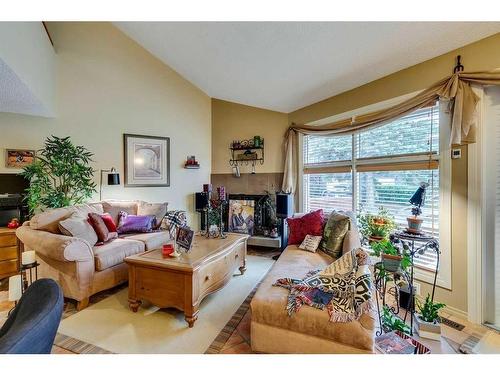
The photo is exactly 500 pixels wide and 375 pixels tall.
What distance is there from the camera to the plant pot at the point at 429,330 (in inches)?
75.0

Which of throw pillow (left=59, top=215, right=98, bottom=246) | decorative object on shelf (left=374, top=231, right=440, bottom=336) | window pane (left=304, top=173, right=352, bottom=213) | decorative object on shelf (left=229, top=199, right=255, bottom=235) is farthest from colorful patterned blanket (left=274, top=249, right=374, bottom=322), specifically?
decorative object on shelf (left=229, top=199, right=255, bottom=235)

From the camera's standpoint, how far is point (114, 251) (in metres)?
2.74

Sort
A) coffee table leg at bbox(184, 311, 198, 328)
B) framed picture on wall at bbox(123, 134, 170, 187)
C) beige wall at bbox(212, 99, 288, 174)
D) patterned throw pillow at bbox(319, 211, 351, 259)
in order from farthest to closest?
beige wall at bbox(212, 99, 288, 174) < framed picture on wall at bbox(123, 134, 170, 187) < patterned throw pillow at bbox(319, 211, 351, 259) < coffee table leg at bbox(184, 311, 198, 328)

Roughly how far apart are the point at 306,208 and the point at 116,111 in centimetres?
374

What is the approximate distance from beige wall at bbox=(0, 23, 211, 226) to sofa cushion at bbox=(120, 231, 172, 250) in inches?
42.0

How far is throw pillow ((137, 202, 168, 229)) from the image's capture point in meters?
3.88

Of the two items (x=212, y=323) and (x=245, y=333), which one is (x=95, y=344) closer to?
(x=212, y=323)

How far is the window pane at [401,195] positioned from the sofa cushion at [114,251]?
3.14 metres

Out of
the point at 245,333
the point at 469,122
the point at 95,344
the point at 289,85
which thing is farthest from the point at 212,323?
the point at 289,85

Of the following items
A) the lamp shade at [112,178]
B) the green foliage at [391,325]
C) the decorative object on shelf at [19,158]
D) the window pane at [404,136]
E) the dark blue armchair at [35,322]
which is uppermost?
the window pane at [404,136]

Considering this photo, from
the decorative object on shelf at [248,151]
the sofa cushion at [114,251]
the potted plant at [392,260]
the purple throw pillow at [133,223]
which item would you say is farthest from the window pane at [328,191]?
the sofa cushion at [114,251]

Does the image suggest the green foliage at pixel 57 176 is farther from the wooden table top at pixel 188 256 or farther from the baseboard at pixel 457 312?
the baseboard at pixel 457 312

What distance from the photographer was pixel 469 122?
214cm

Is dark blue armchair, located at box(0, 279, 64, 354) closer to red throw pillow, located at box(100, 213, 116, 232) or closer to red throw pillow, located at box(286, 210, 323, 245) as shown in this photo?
red throw pillow, located at box(100, 213, 116, 232)
